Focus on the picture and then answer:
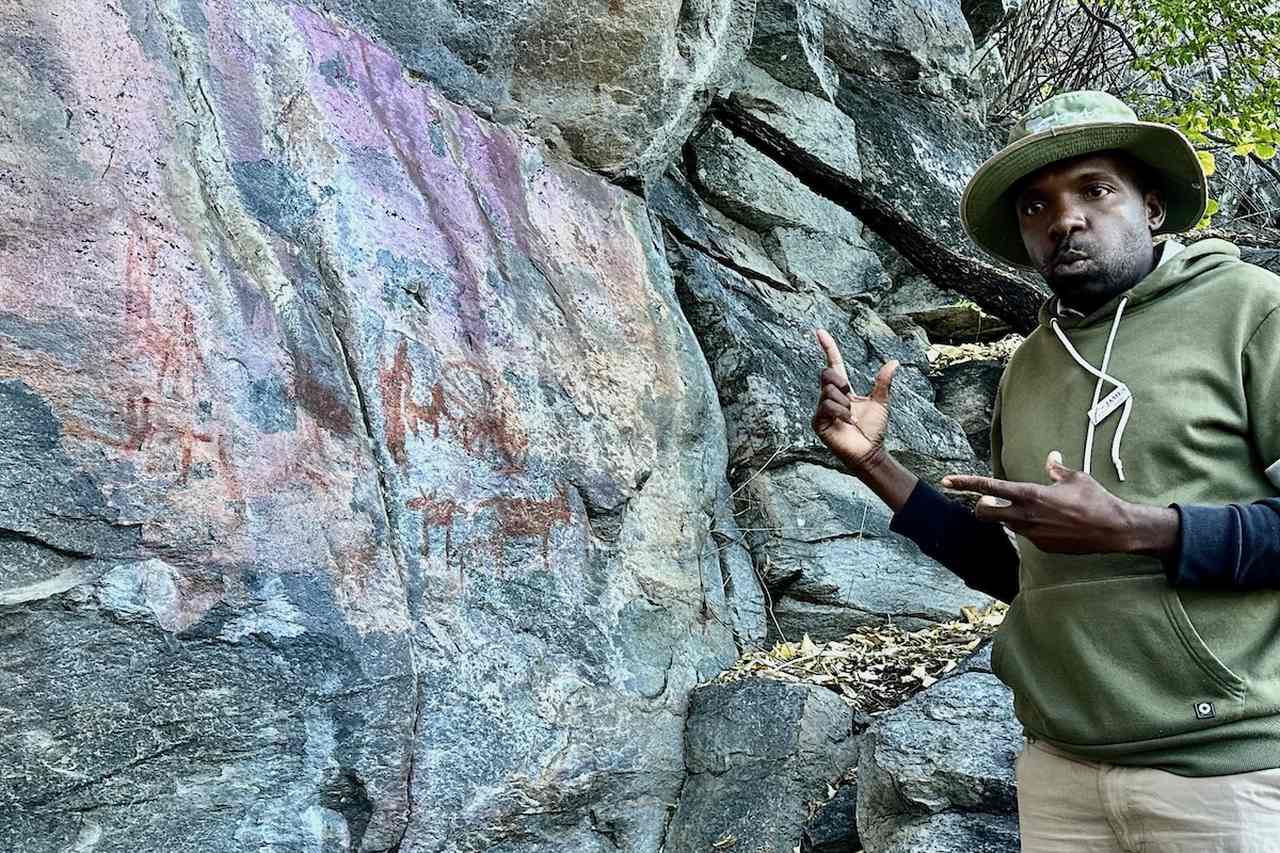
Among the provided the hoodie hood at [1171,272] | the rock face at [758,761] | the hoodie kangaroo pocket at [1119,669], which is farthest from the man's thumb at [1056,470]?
the rock face at [758,761]

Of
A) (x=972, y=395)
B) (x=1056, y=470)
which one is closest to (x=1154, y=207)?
(x=1056, y=470)

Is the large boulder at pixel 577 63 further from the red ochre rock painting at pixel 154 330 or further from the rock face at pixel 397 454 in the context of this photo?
the red ochre rock painting at pixel 154 330

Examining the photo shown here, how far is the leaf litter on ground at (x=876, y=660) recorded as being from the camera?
167 inches

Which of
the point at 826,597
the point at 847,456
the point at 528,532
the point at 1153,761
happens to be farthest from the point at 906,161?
the point at 1153,761

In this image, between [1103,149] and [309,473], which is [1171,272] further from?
[309,473]

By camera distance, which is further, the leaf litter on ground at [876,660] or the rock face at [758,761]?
the leaf litter on ground at [876,660]

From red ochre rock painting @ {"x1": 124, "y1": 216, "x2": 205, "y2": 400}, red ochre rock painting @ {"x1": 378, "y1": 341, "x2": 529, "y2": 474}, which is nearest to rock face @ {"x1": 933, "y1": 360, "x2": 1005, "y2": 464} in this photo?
red ochre rock painting @ {"x1": 378, "y1": 341, "x2": 529, "y2": 474}

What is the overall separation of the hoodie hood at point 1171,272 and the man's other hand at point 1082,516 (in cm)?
49

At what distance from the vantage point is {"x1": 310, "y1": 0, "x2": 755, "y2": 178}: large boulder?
4352 mm

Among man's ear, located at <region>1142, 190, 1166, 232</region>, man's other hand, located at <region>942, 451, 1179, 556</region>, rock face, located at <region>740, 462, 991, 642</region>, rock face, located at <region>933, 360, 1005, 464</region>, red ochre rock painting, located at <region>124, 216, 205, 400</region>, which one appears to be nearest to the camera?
man's other hand, located at <region>942, 451, 1179, 556</region>

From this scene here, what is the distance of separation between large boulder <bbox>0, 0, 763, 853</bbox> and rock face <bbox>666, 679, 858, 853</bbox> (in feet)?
0.37

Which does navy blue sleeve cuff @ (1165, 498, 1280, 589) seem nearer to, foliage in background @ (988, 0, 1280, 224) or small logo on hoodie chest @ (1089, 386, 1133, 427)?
small logo on hoodie chest @ (1089, 386, 1133, 427)

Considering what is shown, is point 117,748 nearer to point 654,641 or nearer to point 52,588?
point 52,588

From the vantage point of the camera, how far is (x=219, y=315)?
311 centimetres
